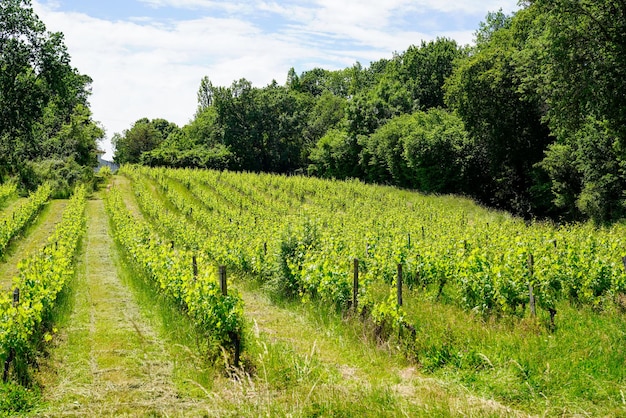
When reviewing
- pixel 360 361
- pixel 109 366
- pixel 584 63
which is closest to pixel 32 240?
pixel 109 366

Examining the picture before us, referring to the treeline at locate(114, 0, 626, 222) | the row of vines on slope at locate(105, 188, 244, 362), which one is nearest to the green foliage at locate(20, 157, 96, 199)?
the treeline at locate(114, 0, 626, 222)

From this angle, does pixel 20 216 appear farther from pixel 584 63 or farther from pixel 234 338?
pixel 584 63

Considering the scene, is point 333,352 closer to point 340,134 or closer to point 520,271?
point 520,271

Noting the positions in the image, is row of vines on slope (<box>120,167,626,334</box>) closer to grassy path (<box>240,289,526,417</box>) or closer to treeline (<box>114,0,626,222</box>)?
grassy path (<box>240,289,526,417</box>)

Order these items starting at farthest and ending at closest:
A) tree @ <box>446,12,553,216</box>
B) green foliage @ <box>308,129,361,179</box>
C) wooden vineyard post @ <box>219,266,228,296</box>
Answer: green foliage @ <box>308,129,361,179</box>, tree @ <box>446,12,553,216</box>, wooden vineyard post @ <box>219,266,228,296</box>

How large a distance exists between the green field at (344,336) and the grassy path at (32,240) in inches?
129

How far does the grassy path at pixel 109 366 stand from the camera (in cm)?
651

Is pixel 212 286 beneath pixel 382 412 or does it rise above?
above

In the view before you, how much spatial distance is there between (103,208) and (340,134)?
27416mm

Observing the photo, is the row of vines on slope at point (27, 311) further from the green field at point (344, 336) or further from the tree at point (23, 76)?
the tree at point (23, 76)

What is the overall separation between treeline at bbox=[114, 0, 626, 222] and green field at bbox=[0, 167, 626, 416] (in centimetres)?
751

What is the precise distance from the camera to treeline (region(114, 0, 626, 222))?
17.5 meters

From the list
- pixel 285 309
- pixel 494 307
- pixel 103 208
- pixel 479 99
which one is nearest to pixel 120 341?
pixel 285 309

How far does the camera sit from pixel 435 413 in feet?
17.7
